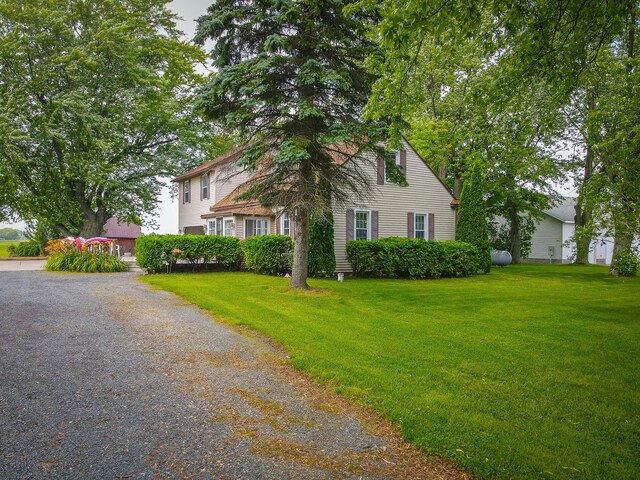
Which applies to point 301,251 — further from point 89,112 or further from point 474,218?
point 89,112

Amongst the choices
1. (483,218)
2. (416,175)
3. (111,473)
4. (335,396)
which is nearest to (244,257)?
(416,175)

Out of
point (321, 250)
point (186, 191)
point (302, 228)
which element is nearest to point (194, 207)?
point (186, 191)

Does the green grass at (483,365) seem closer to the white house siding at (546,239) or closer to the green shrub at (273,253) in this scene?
the green shrub at (273,253)

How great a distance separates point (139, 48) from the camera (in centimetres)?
2444

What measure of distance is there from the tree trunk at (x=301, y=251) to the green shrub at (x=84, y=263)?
363 inches

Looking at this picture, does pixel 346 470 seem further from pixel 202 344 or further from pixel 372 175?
pixel 372 175

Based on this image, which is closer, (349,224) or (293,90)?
(293,90)

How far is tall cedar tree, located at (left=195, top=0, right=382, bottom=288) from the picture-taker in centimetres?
1085

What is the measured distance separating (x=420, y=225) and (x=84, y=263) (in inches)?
561

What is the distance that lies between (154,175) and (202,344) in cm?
2103

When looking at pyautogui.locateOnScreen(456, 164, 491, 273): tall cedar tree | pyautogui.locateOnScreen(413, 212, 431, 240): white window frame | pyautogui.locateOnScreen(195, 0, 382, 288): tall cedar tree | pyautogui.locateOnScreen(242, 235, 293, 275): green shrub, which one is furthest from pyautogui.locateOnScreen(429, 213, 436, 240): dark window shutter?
pyautogui.locateOnScreen(195, 0, 382, 288): tall cedar tree

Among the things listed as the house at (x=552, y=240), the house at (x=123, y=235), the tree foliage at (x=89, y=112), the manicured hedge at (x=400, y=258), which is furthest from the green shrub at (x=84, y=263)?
the house at (x=552, y=240)

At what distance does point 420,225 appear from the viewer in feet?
65.7

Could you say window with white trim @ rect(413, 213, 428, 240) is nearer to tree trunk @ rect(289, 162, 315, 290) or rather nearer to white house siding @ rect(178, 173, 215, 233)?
tree trunk @ rect(289, 162, 315, 290)
